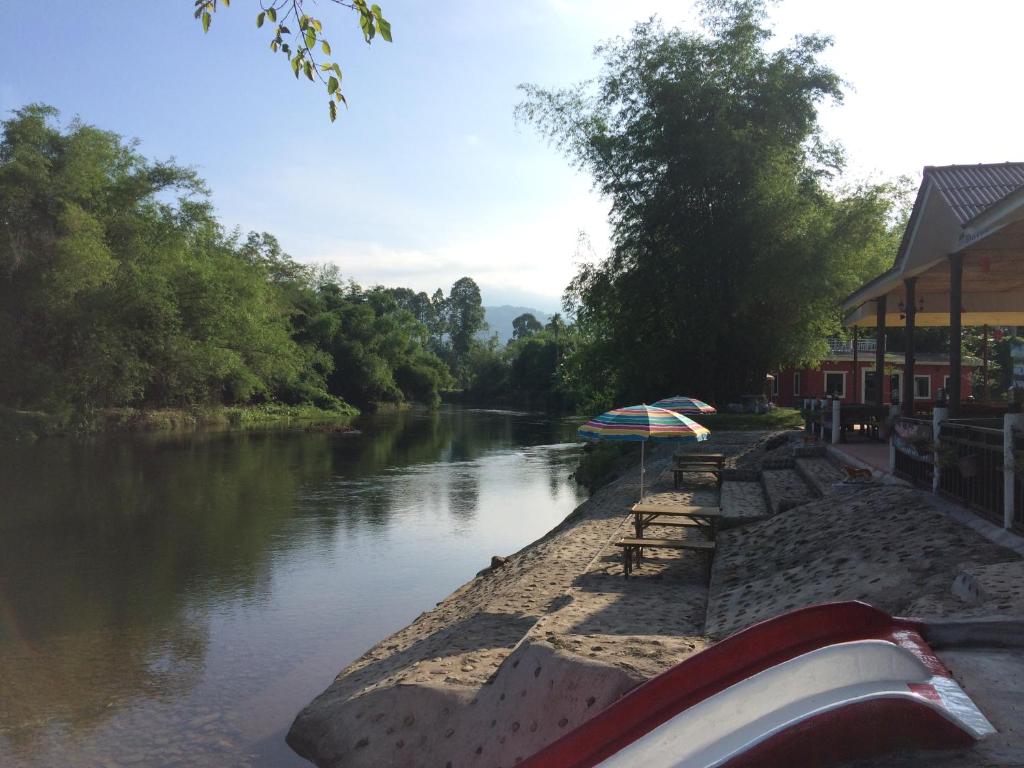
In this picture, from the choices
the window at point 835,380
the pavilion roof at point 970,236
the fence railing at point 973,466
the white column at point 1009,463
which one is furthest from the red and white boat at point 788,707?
the window at point 835,380

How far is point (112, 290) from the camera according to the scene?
114 ft

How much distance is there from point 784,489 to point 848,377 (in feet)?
87.5

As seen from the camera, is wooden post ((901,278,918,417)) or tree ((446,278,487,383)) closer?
wooden post ((901,278,918,417))

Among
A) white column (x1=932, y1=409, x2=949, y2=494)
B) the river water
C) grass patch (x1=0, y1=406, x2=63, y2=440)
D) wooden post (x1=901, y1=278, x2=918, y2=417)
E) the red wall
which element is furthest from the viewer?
the red wall

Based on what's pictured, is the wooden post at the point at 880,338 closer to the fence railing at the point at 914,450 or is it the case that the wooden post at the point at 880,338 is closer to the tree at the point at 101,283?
the fence railing at the point at 914,450

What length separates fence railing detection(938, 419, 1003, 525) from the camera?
680 cm

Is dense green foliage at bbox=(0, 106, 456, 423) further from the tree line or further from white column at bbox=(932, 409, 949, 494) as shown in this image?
white column at bbox=(932, 409, 949, 494)

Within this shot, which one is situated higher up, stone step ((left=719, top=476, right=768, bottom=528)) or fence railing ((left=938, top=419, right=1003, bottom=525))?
fence railing ((left=938, top=419, right=1003, bottom=525))

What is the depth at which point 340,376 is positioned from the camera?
6397 cm

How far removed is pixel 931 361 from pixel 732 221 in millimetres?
15308

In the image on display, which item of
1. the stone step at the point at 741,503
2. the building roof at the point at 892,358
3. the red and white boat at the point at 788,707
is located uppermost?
the building roof at the point at 892,358

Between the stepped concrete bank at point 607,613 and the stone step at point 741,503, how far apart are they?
0.04 metres

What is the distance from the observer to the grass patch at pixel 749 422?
24361 millimetres

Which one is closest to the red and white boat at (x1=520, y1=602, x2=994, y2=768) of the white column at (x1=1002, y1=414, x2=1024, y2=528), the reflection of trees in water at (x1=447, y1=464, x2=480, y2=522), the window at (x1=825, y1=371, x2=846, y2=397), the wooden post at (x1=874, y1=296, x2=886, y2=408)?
the white column at (x1=1002, y1=414, x2=1024, y2=528)
